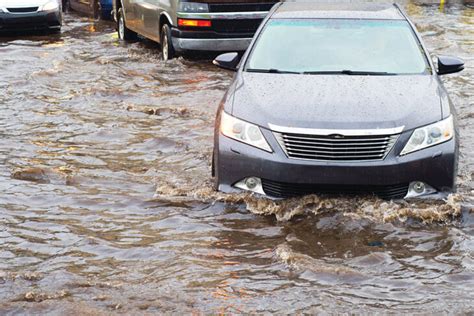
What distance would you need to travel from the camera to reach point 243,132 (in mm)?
6945

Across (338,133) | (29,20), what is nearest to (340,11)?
(338,133)

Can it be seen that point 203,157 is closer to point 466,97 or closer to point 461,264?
point 461,264

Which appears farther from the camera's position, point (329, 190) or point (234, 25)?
point (234, 25)

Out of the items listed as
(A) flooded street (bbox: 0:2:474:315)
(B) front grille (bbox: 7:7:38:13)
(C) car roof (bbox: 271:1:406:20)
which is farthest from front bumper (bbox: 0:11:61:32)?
(C) car roof (bbox: 271:1:406:20)

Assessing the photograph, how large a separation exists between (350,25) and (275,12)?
83 cm

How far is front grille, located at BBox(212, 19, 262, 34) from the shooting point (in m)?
15.1

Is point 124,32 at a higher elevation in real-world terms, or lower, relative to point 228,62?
lower

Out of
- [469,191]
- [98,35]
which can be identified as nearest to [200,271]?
[469,191]

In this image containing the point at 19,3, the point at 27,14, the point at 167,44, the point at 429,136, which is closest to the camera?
the point at 429,136

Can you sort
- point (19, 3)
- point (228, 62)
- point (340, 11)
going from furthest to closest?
point (19, 3), point (340, 11), point (228, 62)

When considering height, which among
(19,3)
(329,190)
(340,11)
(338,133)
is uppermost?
(340,11)

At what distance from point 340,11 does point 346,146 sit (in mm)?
2522

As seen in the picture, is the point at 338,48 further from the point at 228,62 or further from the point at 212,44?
the point at 212,44

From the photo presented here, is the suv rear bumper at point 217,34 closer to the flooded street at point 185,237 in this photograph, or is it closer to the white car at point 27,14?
the flooded street at point 185,237
